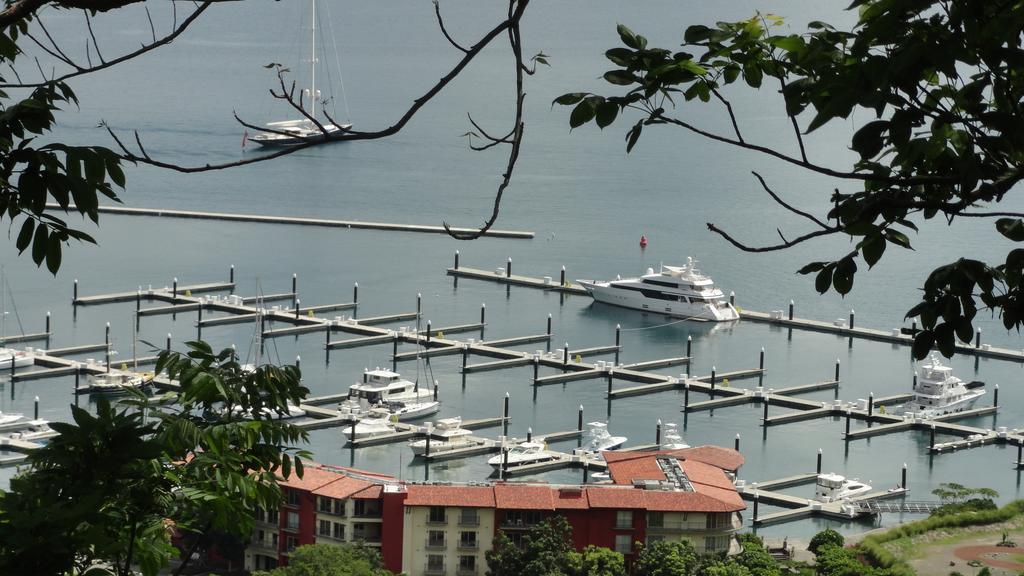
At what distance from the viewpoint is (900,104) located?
11.0 ft

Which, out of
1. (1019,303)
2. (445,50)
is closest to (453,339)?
(1019,303)

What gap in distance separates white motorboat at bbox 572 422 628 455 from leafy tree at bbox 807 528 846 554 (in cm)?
820

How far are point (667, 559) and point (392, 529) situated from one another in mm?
4989

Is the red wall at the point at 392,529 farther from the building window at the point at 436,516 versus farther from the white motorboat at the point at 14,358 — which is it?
the white motorboat at the point at 14,358

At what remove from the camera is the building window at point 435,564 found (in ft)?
88.5

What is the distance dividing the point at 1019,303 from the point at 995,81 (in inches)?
28.1

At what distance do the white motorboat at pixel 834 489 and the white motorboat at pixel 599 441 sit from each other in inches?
200

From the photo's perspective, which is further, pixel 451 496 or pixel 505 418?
pixel 505 418

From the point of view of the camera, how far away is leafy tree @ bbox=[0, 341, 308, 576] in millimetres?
4363

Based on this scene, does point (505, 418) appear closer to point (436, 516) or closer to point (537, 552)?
point (436, 516)

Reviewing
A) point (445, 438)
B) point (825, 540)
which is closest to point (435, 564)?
point (825, 540)

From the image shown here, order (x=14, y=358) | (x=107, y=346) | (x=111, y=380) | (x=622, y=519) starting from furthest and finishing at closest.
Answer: (x=107, y=346) < (x=14, y=358) < (x=111, y=380) < (x=622, y=519)

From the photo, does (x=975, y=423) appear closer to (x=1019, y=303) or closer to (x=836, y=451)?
(x=836, y=451)

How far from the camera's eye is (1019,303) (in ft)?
13.2
